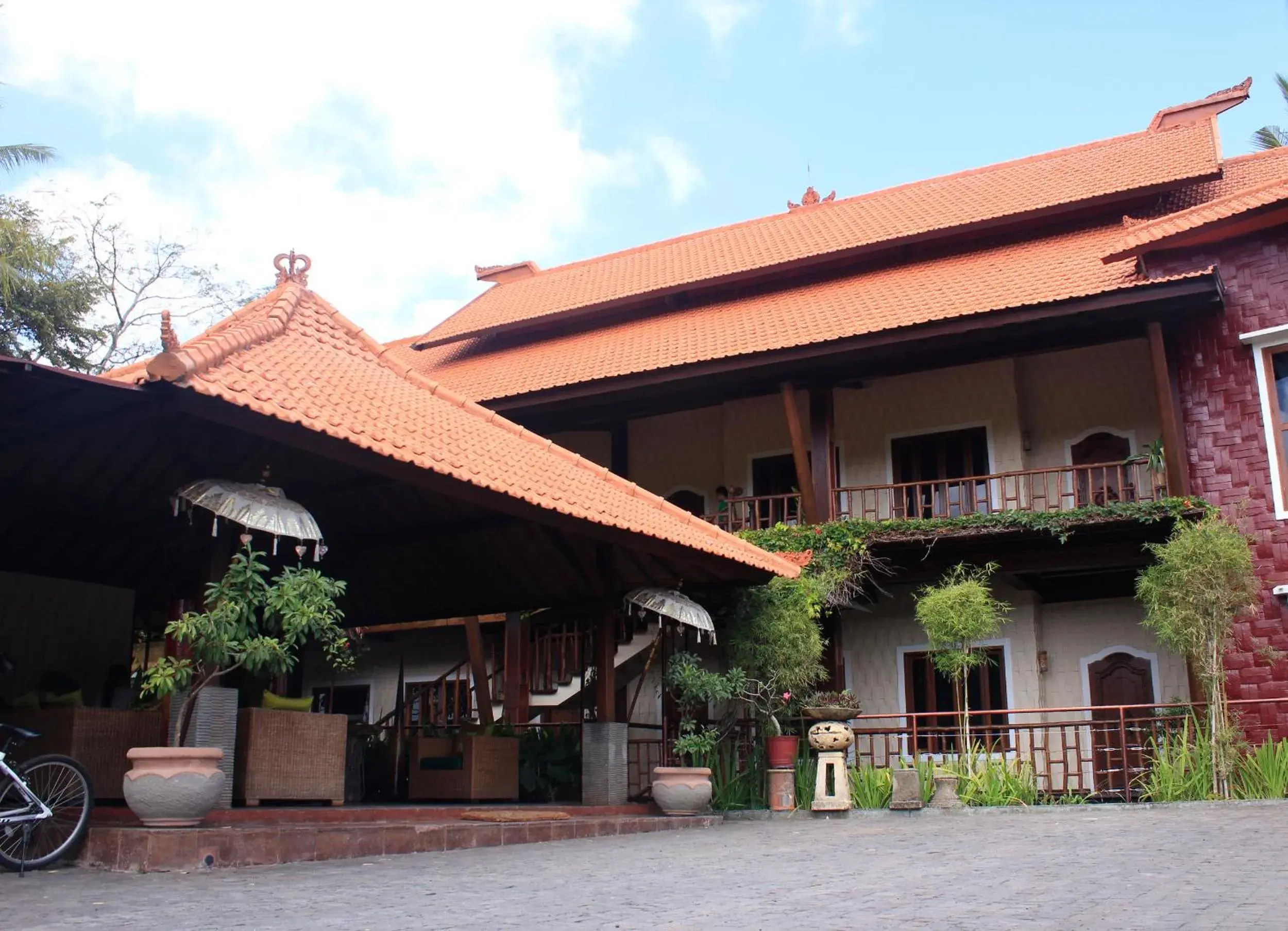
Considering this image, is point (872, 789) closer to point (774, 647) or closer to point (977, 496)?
point (774, 647)

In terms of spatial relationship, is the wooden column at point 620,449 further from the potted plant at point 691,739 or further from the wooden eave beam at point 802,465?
the potted plant at point 691,739

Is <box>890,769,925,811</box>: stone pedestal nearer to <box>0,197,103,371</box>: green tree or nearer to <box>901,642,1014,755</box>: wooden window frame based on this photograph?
<box>901,642,1014,755</box>: wooden window frame

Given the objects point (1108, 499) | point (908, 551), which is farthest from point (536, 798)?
point (1108, 499)

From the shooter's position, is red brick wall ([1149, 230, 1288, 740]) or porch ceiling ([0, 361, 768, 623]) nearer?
porch ceiling ([0, 361, 768, 623])

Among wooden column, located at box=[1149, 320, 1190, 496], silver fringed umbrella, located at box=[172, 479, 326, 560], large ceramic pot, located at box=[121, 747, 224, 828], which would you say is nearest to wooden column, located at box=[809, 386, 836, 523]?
wooden column, located at box=[1149, 320, 1190, 496]

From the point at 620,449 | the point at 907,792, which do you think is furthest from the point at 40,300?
the point at 907,792

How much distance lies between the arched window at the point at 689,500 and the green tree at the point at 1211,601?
7.40 m

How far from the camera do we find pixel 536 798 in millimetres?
12562

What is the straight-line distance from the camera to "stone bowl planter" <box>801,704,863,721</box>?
12.4m

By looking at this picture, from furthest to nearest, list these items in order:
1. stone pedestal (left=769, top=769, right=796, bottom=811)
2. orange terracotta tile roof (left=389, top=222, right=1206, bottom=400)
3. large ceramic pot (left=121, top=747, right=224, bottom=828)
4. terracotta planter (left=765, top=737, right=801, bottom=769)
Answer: orange terracotta tile roof (left=389, top=222, right=1206, bottom=400), terracotta planter (left=765, top=737, right=801, bottom=769), stone pedestal (left=769, top=769, right=796, bottom=811), large ceramic pot (left=121, top=747, right=224, bottom=828)

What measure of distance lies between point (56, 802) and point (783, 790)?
7.30 m

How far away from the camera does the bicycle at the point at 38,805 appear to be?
21.4 ft

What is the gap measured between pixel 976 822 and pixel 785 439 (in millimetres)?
8416

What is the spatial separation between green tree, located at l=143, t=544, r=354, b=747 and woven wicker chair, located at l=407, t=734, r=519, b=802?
3663mm
